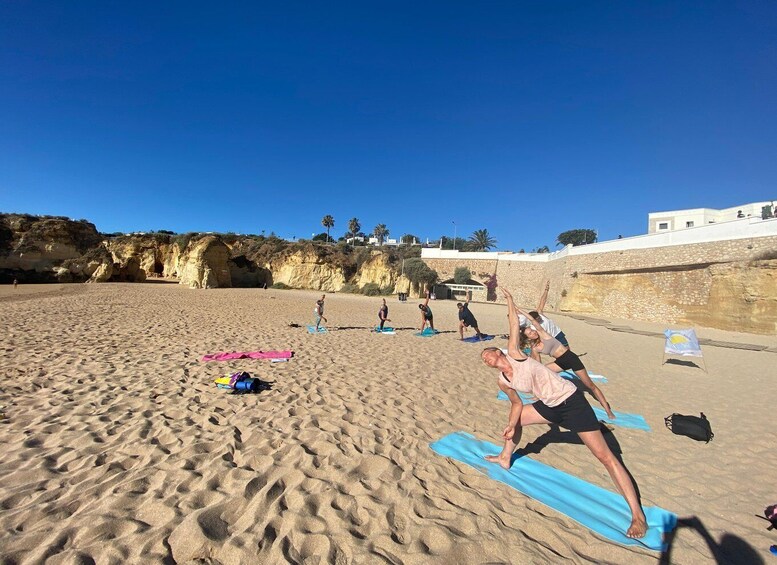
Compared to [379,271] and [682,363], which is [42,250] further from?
[682,363]

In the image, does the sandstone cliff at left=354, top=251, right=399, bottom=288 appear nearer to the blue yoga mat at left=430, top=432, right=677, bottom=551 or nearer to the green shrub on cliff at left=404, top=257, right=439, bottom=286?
the green shrub on cliff at left=404, top=257, right=439, bottom=286

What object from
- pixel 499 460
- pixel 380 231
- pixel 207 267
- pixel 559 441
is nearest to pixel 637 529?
pixel 499 460

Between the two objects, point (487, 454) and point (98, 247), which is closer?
point (487, 454)

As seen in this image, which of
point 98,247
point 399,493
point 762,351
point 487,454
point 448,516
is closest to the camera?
point 448,516

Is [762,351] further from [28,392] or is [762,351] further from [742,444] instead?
[28,392]

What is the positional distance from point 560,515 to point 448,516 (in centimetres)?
98

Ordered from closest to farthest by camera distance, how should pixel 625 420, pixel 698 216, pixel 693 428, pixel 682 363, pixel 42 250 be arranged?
pixel 693 428, pixel 625 420, pixel 682 363, pixel 42 250, pixel 698 216

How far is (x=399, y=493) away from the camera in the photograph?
3.01 meters

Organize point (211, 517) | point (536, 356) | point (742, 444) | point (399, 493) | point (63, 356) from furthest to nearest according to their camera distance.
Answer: point (63, 356) < point (536, 356) < point (742, 444) < point (399, 493) < point (211, 517)

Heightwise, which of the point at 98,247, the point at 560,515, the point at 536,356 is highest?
the point at 98,247

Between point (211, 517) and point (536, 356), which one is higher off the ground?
point (536, 356)

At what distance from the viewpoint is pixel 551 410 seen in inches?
128

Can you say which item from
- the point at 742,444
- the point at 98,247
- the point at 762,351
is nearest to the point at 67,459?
the point at 742,444

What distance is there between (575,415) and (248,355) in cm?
659
